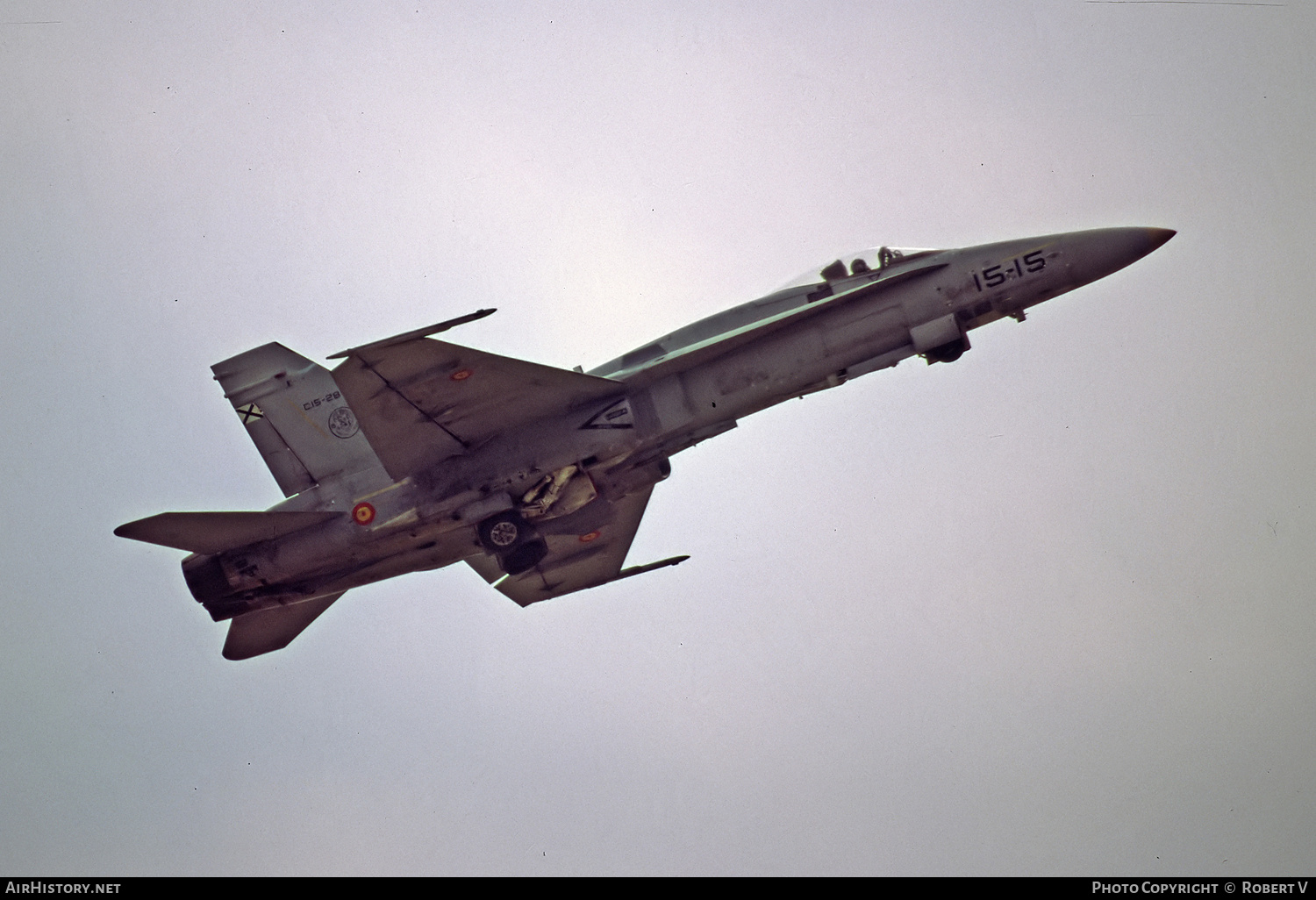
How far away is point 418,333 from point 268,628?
224 inches

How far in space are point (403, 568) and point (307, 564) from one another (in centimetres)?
120

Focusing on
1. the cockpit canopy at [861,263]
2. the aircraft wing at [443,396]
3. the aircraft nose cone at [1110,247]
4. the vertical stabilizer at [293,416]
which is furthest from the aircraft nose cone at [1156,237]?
the vertical stabilizer at [293,416]

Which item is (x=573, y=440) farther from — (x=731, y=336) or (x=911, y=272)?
(x=911, y=272)

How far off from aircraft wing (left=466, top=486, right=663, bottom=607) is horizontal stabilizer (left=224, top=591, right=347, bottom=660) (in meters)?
2.50

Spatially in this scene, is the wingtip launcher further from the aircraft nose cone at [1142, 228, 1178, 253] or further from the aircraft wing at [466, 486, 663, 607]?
the aircraft nose cone at [1142, 228, 1178, 253]

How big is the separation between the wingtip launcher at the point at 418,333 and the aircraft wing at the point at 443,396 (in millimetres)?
234

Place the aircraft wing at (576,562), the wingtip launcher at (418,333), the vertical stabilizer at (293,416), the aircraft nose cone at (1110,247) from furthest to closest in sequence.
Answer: the aircraft wing at (576,562) < the vertical stabilizer at (293,416) < the aircraft nose cone at (1110,247) < the wingtip launcher at (418,333)

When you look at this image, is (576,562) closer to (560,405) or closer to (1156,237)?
(560,405)

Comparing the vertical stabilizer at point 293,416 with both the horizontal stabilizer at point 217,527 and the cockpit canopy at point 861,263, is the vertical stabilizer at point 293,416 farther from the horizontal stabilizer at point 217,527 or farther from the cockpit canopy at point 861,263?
the cockpit canopy at point 861,263

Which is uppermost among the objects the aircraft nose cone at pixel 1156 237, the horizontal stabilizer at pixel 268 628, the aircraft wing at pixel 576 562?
the aircraft nose cone at pixel 1156 237

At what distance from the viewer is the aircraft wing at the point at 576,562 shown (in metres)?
19.9

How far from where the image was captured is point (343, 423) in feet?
61.2

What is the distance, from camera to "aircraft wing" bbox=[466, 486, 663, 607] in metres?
19.9

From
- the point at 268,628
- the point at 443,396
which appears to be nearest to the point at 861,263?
A: the point at 443,396
